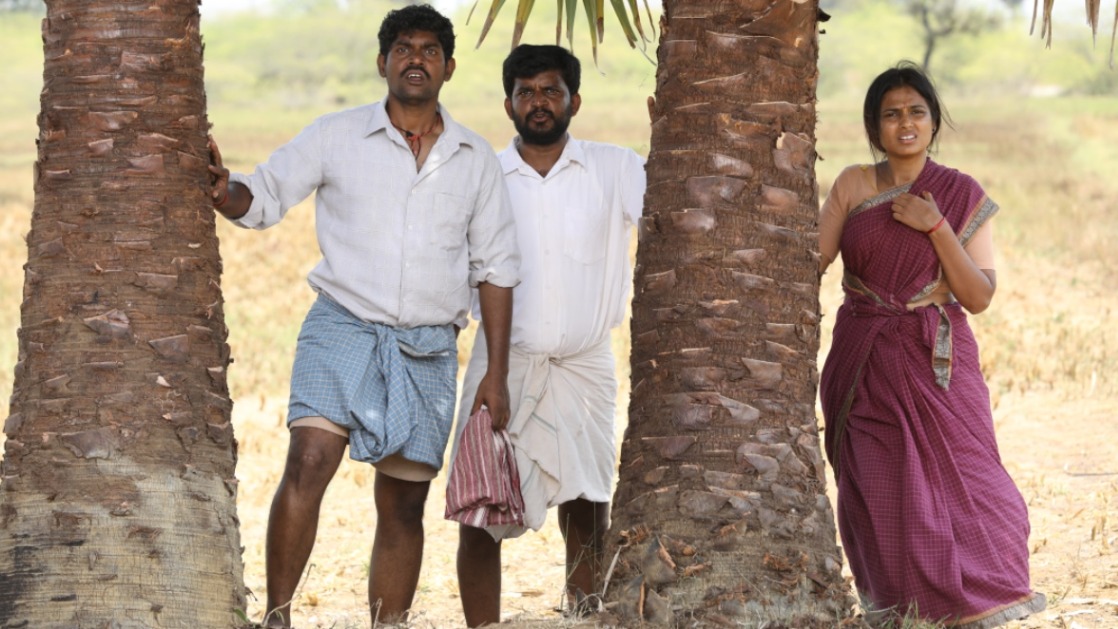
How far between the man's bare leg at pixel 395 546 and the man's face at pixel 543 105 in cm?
133

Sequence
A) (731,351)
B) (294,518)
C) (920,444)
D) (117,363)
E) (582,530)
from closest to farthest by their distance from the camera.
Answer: (117,363)
(731,351)
(294,518)
(920,444)
(582,530)

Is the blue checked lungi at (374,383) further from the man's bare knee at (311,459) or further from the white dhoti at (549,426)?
the white dhoti at (549,426)

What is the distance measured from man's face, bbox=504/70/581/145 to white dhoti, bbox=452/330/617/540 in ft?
2.52

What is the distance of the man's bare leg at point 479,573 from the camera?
4965mm

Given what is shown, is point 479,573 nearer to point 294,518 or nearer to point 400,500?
point 400,500

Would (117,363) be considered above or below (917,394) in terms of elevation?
above

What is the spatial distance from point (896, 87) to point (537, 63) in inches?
50.5

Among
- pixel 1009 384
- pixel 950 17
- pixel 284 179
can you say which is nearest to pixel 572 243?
pixel 284 179

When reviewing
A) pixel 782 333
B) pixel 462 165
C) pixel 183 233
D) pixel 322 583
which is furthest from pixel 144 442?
pixel 322 583

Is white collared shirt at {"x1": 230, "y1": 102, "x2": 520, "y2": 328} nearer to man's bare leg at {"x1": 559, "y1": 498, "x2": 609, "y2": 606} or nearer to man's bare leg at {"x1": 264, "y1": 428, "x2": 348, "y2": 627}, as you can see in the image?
man's bare leg at {"x1": 264, "y1": 428, "x2": 348, "y2": 627}

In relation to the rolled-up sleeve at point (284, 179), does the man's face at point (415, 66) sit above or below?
above

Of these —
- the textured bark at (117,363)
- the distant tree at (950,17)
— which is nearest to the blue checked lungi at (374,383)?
the textured bark at (117,363)

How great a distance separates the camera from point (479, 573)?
16.4ft

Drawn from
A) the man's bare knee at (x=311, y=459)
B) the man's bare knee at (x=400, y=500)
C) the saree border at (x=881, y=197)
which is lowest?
the man's bare knee at (x=400, y=500)
